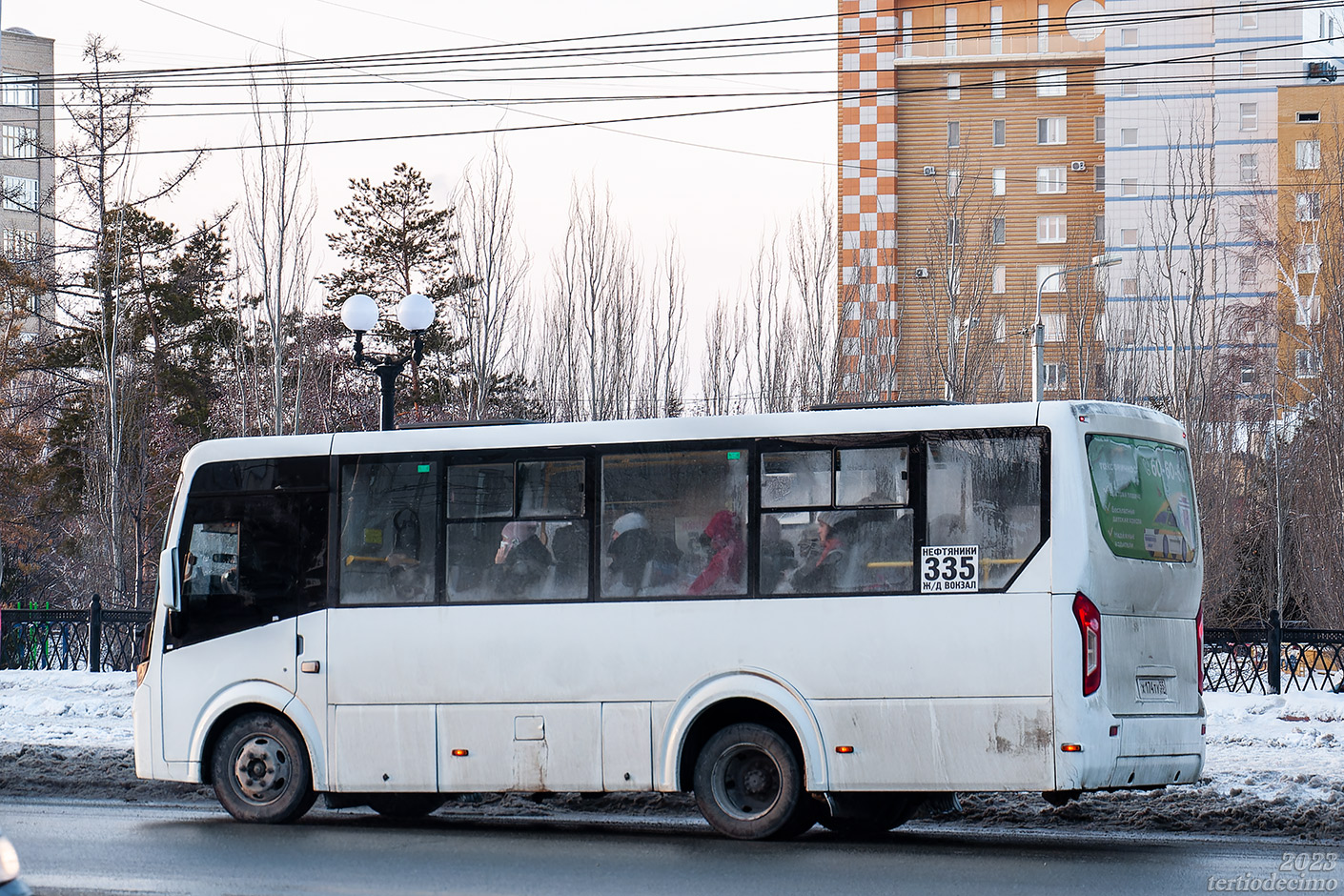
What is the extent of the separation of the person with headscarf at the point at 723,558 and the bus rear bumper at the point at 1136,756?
2.32 meters

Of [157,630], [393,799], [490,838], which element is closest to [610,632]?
[490,838]

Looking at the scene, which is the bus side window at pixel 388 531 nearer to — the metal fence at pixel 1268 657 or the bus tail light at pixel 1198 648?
the bus tail light at pixel 1198 648

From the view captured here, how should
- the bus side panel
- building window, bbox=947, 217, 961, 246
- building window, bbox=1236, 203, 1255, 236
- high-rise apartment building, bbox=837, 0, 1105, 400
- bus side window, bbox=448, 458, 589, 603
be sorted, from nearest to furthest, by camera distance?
1. the bus side panel
2. bus side window, bbox=448, 458, 589, 603
3. building window, bbox=947, 217, 961, 246
4. building window, bbox=1236, 203, 1255, 236
5. high-rise apartment building, bbox=837, 0, 1105, 400

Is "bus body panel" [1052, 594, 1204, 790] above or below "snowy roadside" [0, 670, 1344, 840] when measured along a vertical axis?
above

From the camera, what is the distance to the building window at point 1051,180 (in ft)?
237

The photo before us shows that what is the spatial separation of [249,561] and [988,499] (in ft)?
17.5

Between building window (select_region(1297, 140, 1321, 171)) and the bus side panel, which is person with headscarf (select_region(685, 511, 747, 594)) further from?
building window (select_region(1297, 140, 1321, 171))

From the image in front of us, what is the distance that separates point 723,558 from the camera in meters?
10.2

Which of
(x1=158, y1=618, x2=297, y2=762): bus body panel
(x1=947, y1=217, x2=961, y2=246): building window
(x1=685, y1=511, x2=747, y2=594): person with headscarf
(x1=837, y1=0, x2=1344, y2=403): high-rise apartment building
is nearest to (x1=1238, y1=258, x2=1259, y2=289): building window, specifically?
(x1=837, y1=0, x2=1344, y2=403): high-rise apartment building

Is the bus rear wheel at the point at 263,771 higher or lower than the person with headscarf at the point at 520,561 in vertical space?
lower

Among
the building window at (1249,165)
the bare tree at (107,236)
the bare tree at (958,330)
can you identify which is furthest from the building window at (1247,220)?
the bare tree at (107,236)

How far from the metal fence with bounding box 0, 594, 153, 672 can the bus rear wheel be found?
13761 millimetres

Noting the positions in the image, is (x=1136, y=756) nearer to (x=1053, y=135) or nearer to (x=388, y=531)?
(x=388, y=531)

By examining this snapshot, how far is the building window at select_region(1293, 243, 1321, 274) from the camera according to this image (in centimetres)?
5056
